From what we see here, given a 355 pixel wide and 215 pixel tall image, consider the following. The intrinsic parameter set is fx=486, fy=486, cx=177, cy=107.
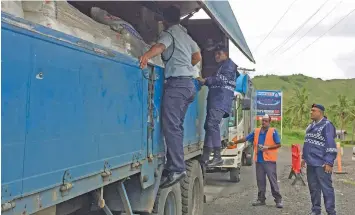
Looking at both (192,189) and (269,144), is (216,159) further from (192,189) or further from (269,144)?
(269,144)

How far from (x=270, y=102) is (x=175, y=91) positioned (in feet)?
87.7

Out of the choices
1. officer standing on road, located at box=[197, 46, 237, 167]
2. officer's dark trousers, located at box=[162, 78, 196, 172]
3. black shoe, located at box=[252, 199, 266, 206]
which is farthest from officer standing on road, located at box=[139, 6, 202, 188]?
black shoe, located at box=[252, 199, 266, 206]

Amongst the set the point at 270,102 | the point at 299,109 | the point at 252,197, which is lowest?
the point at 252,197

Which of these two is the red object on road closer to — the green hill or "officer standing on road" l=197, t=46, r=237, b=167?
"officer standing on road" l=197, t=46, r=237, b=167

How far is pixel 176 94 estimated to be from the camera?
207 inches

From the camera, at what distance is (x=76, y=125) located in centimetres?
322

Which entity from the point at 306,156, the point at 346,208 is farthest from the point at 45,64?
the point at 346,208

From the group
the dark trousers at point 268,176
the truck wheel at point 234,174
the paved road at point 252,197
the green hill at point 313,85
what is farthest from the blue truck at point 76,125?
the green hill at point 313,85


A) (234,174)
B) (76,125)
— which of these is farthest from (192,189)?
(234,174)

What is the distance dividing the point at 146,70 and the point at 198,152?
2769mm

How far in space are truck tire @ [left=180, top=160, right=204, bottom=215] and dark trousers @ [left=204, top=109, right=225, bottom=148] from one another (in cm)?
40

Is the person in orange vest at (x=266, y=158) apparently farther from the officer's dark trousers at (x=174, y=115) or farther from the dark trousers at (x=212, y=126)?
the officer's dark trousers at (x=174, y=115)

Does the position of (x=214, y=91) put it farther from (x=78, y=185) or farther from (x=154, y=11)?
(x=78, y=185)

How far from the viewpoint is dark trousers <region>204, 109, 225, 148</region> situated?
718 cm
